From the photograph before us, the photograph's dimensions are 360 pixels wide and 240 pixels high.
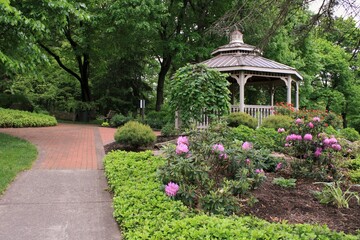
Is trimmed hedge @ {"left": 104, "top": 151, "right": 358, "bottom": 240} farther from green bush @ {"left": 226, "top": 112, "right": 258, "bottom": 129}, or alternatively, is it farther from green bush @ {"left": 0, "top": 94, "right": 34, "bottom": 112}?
green bush @ {"left": 0, "top": 94, "right": 34, "bottom": 112}

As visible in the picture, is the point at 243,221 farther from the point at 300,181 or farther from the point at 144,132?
the point at 144,132

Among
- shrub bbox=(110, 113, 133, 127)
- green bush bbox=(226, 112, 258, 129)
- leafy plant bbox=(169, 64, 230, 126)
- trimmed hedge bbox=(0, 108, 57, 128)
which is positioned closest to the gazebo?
green bush bbox=(226, 112, 258, 129)

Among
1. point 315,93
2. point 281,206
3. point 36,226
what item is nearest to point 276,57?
point 315,93

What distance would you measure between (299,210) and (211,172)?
4.19 ft

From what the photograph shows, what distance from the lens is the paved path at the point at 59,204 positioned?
3.56 meters

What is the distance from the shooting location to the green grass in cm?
571

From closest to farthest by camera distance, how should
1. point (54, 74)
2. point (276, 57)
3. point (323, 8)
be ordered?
point (323, 8)
point (276, 57)
point (54, 74)

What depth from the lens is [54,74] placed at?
25391 mm

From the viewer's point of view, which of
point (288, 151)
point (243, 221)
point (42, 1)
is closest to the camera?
point (243, 221)

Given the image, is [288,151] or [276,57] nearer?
[288,151]

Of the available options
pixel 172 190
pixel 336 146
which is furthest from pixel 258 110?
pixel 172 190

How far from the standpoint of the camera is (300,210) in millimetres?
4156

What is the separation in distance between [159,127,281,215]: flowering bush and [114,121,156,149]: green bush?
3.75 metres

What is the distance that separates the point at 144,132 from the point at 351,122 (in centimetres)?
2642
